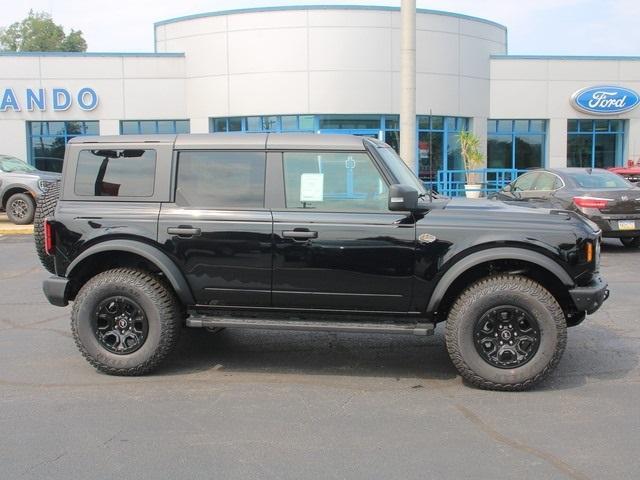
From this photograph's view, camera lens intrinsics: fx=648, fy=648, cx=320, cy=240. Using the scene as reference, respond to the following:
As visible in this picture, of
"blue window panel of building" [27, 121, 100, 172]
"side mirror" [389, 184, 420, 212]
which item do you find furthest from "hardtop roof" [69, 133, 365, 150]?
"blue window panel of building" [27, 121, 100, 172]

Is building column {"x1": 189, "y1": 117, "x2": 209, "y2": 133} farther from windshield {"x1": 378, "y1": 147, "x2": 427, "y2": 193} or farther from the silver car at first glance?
windshield {"x1": 378, "y1": 147, "x2": 427, "y2": 193}

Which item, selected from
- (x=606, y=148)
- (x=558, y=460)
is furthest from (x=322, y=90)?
(x=558, y=460)

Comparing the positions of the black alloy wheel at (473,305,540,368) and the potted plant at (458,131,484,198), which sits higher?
the potted plant at (458,131,484,198)

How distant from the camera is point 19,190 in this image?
625 inches

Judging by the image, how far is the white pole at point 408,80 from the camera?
Result: 14.8m

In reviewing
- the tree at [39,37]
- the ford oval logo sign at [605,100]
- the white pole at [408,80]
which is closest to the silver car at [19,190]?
the white pole at [408,80]

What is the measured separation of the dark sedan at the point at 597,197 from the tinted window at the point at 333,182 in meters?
6.36

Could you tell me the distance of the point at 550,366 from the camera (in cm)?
467

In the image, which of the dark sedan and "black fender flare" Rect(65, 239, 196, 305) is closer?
"black fender flare" Rect(65, 239, 196, 305)

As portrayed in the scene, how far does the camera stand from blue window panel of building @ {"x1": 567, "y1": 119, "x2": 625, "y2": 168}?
971 inches

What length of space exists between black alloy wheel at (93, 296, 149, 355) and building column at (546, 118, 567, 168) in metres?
22.0

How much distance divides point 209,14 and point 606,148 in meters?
15.7

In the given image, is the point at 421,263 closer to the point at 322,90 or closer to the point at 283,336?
the point at 283,336

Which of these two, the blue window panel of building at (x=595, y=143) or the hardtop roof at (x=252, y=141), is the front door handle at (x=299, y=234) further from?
the blue window panel of building at (x=595, y=143)
